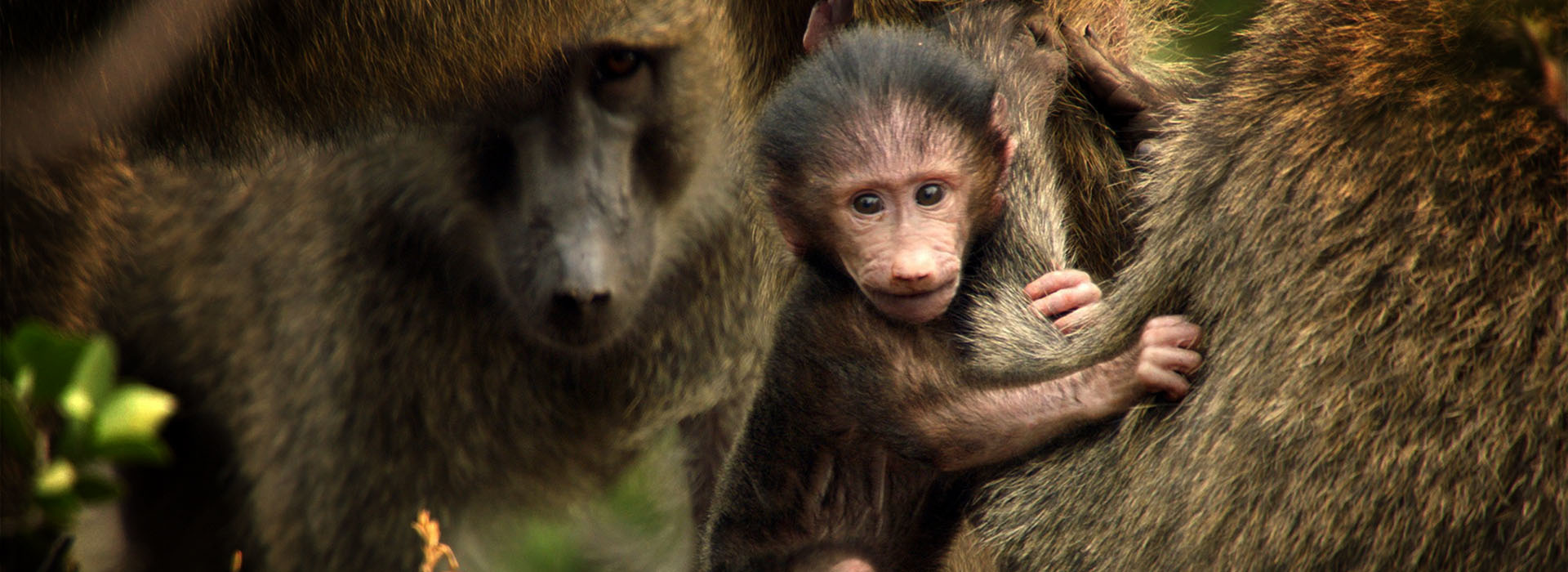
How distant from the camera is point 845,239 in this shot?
7.73 feet

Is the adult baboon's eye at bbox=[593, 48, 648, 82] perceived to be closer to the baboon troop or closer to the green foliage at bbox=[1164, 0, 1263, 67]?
the baboon troop

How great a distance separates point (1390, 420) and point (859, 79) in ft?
2.87

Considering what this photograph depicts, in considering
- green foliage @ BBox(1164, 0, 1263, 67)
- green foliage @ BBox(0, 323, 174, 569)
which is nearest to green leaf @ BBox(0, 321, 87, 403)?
green foliage @ BBox(0, 323, 174, 569)

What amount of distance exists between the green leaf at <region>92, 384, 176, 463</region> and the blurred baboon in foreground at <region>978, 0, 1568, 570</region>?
1.22 m

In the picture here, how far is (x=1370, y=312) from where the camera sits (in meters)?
1.92

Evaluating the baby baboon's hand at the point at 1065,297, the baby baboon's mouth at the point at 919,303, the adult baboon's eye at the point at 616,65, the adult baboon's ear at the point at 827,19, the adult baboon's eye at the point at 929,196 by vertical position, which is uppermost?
the adult baboon's eye at the point at 616,65

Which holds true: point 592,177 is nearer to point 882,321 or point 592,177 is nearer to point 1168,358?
point 882,321

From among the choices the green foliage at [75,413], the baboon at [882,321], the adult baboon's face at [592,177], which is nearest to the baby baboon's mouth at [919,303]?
the baboon at [882,321]

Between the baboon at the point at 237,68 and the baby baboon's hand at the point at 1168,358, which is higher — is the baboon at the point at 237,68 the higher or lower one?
the higher one

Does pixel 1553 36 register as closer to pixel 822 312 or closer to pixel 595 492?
pixel 822 312

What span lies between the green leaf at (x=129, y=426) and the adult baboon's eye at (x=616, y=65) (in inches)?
80.4

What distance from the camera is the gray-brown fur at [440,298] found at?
3.13 meters

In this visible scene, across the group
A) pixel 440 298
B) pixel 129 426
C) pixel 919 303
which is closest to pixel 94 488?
pixel 129 426

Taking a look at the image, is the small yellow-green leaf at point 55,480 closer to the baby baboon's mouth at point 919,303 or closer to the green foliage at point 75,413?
the green foliage at point 75,413
